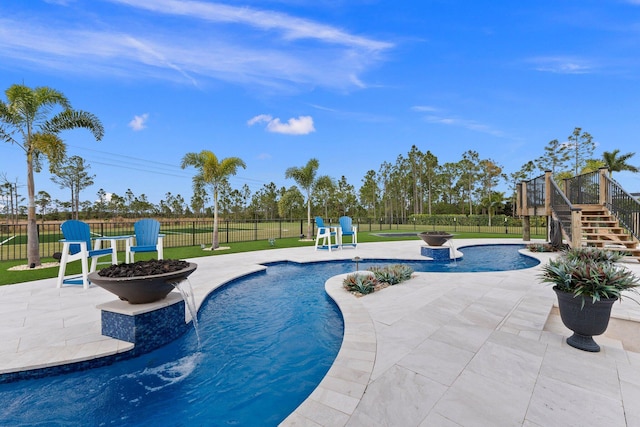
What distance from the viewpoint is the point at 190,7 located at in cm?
689

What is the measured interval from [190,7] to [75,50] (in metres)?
3.66

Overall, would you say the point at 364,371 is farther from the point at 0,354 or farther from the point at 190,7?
the point at 190,7

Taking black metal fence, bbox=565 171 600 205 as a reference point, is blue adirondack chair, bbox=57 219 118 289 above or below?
below

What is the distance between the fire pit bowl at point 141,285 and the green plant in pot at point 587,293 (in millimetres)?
3541

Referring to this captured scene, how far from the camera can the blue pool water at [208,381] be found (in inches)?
72.2

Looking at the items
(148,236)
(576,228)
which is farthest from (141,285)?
(576,228)

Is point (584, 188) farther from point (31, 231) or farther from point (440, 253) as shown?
point (31, 231)

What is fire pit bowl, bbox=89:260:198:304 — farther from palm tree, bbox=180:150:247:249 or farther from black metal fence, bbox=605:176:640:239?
black metal fence, bbox=605:176:640:239

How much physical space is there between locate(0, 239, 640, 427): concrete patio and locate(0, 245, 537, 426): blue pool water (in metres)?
0.23

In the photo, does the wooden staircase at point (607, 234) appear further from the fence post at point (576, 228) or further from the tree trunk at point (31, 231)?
the tree trunk at point (31, 231)

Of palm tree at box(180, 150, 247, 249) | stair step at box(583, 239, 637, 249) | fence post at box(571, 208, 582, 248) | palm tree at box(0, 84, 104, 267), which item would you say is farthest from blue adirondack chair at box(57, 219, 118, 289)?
stair step at box(583, 239, 637, 249)

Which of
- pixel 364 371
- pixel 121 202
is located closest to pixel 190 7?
pixel 364 371

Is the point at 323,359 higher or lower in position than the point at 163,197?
lower

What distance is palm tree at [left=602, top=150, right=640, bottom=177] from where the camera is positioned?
68.2ft
